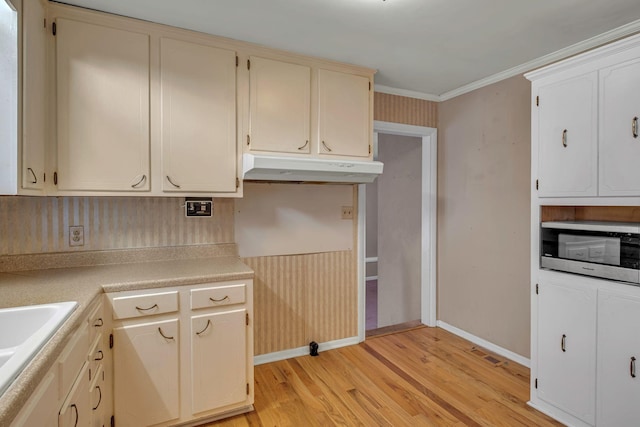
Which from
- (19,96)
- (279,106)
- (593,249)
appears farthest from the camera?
(279,106)

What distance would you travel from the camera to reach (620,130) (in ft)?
5.84

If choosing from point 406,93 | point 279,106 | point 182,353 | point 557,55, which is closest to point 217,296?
point 182,353

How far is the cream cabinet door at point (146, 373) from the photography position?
175 centimetres

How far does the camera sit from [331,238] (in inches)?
117

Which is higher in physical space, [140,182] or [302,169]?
[302,169]

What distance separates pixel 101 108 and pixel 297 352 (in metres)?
2.25

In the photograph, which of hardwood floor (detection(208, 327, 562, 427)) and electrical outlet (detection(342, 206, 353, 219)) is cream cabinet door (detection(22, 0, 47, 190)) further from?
electrical outlet (detection(342, 206, 353, 219))

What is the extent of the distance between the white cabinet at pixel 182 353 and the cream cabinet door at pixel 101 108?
71cm

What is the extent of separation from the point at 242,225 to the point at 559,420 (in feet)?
7.87

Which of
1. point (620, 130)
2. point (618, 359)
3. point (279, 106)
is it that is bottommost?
point (618, 359)

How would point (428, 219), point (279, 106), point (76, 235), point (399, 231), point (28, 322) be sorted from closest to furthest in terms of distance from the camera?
1. point (28, 322)
2. point (76, 235)
3. point (279, 106)
4. point (428, 219)
5. point (399, 231)

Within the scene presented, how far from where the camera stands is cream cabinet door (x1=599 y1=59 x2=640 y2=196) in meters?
1.73

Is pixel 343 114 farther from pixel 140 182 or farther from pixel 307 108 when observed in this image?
pixel 140 182

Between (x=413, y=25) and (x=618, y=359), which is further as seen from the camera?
(x=413, y=25)
